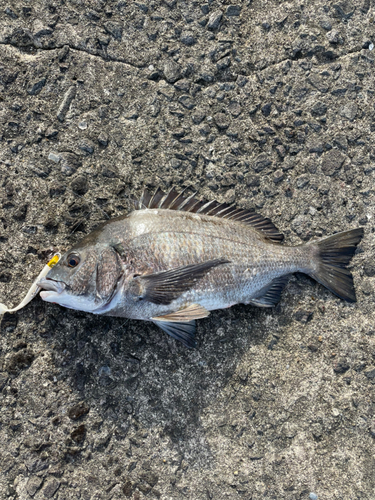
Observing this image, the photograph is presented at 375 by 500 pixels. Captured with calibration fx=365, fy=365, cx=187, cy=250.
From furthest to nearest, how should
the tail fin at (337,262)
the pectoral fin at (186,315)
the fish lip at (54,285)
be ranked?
the tail fin at (337,262), the pectoral fin at (186,315), the fish lip at (54,285)

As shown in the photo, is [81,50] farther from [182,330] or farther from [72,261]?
[182,330]

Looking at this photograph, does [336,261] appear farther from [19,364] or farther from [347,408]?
[19,364]

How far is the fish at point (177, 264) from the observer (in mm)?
2631

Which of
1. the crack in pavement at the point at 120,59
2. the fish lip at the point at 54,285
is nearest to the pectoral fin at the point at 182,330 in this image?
the fish lip at the point at 54,285

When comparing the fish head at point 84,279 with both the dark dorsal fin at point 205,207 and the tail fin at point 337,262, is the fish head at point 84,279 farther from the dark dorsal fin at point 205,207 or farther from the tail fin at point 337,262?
the tail fin at point 337,262

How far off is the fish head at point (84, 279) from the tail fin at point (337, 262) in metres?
1.70

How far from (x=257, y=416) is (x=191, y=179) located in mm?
2073

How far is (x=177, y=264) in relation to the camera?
271 cm

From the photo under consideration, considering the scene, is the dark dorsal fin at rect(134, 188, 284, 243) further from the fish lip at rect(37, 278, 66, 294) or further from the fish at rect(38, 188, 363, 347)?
the fish lip at rect(37, 278, 66, 294)

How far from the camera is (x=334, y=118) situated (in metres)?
3.29

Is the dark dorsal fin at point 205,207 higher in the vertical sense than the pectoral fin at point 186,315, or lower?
higher

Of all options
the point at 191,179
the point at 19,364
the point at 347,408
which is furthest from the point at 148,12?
the point at 347,408

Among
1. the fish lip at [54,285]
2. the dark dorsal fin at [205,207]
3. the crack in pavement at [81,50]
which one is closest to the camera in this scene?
the fish lip at [54,285]

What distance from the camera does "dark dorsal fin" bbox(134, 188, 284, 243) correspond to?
290 centimetres
